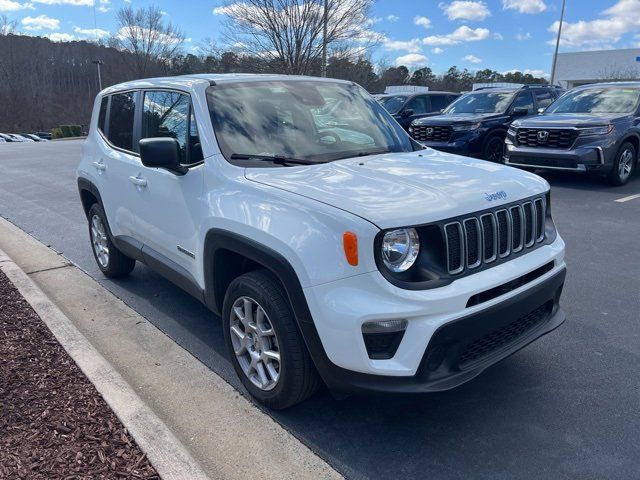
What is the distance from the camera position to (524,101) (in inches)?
481

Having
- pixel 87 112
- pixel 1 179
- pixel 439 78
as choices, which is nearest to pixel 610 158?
pixel 1 179

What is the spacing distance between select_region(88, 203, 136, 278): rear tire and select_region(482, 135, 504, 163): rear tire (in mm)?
8198

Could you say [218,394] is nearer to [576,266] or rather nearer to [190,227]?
[190,227]

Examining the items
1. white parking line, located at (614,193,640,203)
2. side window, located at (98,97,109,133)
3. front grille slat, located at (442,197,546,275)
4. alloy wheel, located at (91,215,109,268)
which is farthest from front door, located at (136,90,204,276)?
white parking line, located at (614,193,640,203)

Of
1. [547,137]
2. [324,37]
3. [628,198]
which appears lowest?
[628,198]

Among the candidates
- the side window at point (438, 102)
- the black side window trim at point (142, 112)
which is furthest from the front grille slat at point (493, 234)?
the side window at point (438, 102)

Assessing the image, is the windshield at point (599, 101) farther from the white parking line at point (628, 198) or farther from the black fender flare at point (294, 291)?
the black fender flare at point (294, 291)

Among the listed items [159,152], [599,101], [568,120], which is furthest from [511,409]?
[599,101]

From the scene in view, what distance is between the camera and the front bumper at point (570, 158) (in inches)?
360

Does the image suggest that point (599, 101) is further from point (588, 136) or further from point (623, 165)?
point (588, 136)

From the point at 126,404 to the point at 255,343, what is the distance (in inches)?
31.0

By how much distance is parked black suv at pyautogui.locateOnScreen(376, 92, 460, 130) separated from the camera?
47.3 ft

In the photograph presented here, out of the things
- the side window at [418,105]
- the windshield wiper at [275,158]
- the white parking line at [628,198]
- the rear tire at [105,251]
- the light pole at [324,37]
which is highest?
the light pole at [324,37]

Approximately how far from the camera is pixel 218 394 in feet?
10.8
